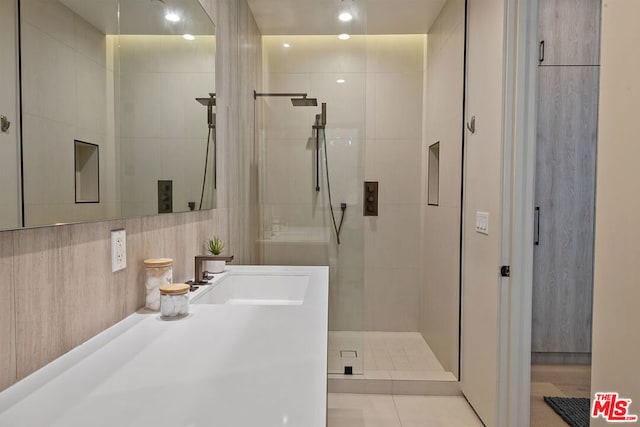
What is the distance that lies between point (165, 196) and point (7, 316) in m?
0.70

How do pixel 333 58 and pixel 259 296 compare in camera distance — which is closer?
pixel 259 296

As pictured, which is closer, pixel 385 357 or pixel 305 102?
pixel 305 102

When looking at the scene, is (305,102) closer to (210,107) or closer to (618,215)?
(210,107)

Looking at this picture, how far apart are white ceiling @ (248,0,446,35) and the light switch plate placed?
1.45 metres

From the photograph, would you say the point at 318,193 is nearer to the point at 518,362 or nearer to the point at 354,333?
the point at 354,333

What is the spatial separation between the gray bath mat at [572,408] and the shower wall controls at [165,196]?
97.6 inches

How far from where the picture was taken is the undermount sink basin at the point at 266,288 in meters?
1.78

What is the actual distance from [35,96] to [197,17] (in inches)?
44.5

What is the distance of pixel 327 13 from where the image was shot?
250cm

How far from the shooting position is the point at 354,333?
2555 millimetres

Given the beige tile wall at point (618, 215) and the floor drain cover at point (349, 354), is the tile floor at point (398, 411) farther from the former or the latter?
the beige tile wall at point (618, 215)

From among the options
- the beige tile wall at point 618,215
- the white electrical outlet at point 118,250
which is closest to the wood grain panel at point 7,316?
the white electrical outlet at point 118,250

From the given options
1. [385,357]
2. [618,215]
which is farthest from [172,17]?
[385,357]

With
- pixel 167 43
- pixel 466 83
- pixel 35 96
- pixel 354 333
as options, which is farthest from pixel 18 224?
pixel 466 83
